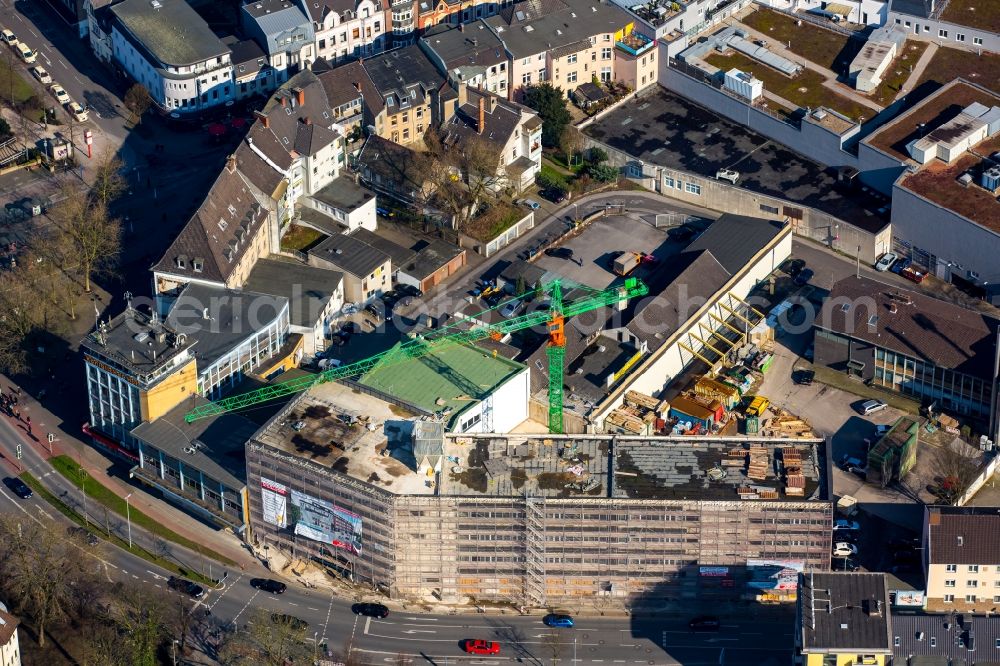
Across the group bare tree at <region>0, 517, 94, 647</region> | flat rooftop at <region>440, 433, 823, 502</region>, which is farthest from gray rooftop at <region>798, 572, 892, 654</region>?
bare tree at <region>0, 517, 94, 647</region>

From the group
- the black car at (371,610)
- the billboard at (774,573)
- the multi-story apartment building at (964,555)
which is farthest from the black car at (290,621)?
the multi-story apartment building at (964,555)

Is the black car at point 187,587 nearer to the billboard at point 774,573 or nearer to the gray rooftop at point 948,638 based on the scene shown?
the billboard at point 774,573

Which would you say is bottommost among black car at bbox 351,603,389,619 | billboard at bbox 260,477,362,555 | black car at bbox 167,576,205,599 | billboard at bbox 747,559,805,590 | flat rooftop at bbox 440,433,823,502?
black car at bbox 351,603,389,619

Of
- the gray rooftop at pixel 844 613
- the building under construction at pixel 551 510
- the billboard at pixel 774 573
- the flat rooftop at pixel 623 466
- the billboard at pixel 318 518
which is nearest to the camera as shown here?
the gray rooftop at pixel 844 613

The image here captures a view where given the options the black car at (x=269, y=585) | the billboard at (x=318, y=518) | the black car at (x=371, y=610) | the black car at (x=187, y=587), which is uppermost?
the billboard at (x=318, y=518)

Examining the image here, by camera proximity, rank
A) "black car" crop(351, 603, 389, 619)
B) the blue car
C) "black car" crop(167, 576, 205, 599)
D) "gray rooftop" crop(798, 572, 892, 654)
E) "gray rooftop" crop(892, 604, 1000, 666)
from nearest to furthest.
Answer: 1. "gray rooftop" crop(798, 572, 892, 654)
2. "gray rooftop" crop(892, 604, 1000, 666)
3. the blue car
4. "black car" crop(351, 603, 389, 619)
5. "black car" crop(167, 576, 205, 599)

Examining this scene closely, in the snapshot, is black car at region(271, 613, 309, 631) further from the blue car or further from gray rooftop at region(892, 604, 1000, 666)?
gray rooftop at region(892, 604, 1000, 666)
